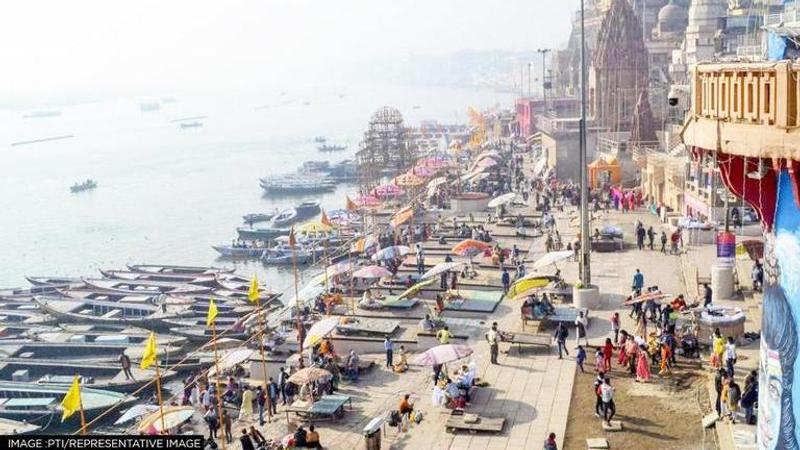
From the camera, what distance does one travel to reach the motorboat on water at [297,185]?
86.2m

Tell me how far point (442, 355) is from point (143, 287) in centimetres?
2989

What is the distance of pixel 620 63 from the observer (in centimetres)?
6041

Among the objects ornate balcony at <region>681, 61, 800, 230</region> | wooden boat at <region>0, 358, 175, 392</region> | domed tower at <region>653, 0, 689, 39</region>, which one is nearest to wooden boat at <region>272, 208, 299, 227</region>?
wooden boat at <region>0, 358, 175, 392</region>

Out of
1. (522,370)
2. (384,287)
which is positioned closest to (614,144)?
(384,287)

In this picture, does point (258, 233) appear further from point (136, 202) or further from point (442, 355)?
point (442, 355)

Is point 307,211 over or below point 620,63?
below

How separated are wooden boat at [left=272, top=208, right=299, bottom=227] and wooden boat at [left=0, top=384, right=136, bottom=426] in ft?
113

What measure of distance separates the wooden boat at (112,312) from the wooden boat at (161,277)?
196 inches

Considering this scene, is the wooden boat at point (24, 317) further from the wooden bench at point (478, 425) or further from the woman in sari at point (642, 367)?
the woman in sari at point (642, 367)

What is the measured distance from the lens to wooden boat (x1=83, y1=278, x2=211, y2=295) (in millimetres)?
43094

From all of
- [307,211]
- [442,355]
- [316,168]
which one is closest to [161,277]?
[307,211]

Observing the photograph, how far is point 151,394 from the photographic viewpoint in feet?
96.6

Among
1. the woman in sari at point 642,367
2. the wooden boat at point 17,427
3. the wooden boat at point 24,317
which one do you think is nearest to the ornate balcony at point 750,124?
the woman in sari at point 642,367

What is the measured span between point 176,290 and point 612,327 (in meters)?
26.6
